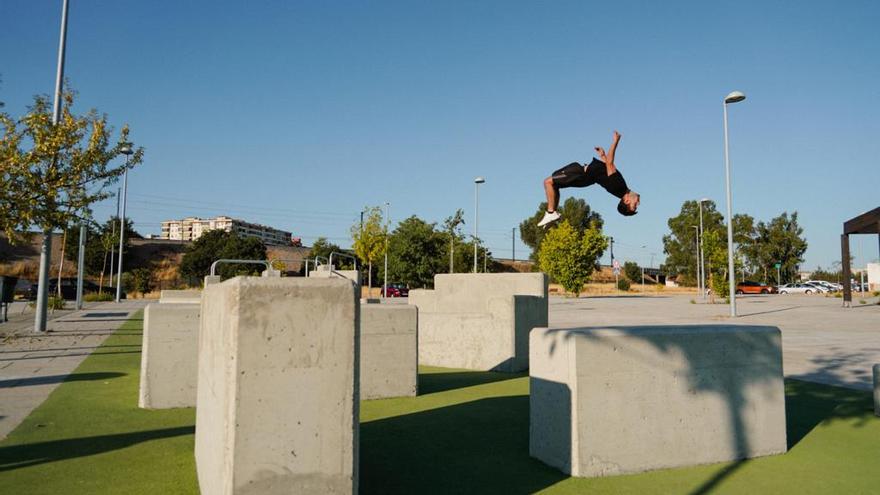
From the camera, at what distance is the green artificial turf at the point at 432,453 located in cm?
436

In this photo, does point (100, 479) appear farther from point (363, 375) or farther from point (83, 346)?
point (83, 346)

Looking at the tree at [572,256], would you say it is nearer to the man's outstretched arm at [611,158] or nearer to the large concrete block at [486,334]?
the large concrete block at [486,334]

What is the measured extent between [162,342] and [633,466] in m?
5.49

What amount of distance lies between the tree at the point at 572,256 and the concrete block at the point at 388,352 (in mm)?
41225

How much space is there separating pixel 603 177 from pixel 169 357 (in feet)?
17.9

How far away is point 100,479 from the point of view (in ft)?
14.4

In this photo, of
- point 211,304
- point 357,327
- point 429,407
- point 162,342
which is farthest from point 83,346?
point 357,327

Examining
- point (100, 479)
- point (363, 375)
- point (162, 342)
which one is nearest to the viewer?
point (100, 479)

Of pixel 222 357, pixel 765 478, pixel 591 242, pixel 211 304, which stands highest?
pixel 591 242

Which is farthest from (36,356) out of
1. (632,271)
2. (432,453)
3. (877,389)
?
(632,271)

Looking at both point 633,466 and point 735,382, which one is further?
point 735,382

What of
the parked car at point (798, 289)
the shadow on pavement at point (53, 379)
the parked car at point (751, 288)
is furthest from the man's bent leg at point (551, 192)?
the parked car at point (798, 289)

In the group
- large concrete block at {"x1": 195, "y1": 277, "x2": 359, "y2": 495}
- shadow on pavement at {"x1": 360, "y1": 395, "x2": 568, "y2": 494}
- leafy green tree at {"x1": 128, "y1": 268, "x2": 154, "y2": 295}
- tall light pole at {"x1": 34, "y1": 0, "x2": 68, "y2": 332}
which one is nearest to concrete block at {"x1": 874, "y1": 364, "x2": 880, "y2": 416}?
shadow on pavement at {"x1": 360, "y1": 395, "x2": 568, "y2": 494}

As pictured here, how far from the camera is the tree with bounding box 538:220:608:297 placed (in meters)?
48.1
